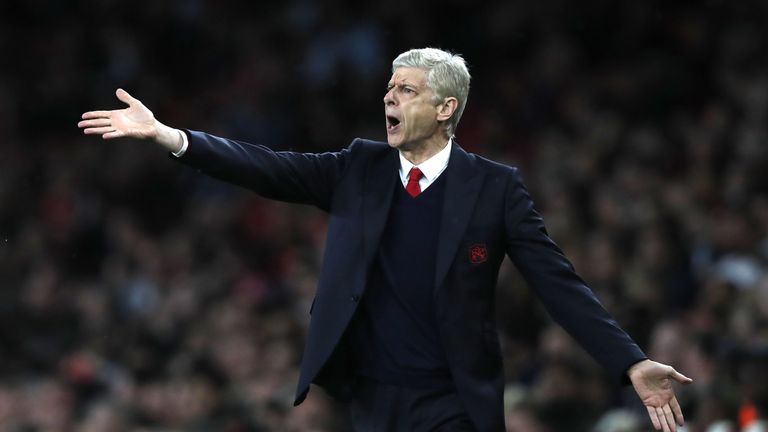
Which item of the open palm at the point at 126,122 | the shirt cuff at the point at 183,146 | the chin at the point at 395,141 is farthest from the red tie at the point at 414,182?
the open palm at the point at 126,122

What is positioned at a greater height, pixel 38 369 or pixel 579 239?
pixel 579 239

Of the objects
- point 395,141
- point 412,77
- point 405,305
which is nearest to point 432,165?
point 395,141

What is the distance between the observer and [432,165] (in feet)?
17.3

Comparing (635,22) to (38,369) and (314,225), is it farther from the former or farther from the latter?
(38,369)

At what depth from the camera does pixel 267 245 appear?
11.3 m

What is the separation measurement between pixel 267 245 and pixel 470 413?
6.35 metres

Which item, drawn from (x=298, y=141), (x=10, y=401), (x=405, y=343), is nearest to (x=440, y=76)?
(x=405, y=343)

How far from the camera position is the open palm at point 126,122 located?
4.90 metres

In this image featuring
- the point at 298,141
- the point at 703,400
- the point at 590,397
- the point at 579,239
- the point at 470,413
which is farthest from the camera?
the point at 298,141

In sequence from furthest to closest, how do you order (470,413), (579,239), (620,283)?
(579,239), (620,283), (470,413)

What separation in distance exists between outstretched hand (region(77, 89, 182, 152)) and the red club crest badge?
3.24 feet

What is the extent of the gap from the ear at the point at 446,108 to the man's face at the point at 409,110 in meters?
0.02

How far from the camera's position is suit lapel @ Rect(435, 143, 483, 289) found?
5105 millimetres

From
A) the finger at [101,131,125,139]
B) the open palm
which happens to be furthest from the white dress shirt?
the finger at [101,131,125,139]
